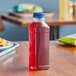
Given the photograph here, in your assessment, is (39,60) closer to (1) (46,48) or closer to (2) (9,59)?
(1) (46,48)

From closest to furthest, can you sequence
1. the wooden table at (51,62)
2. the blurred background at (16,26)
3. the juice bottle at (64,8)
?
1. the wooden table at (51,62)
2. the juice bottle at (64,8)
3. the blurred background at (16,26)

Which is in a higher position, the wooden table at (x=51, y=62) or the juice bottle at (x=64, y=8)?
the juice bottle at (x=64, y=8)

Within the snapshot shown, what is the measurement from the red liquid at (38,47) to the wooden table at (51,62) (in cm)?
3

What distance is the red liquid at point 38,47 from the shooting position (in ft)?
2.92

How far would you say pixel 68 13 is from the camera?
9.08 ft

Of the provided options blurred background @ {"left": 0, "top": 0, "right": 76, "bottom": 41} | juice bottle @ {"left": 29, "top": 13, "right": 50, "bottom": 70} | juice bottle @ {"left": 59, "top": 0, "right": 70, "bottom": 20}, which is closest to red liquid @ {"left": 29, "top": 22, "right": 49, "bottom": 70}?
juice bottle @ {"left": 29, "top": 13, "right": 50, "bottom": 70}

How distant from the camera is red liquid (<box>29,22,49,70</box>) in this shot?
0.89 meters

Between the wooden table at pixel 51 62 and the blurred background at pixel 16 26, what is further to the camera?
the blurred background at pixel 16 26

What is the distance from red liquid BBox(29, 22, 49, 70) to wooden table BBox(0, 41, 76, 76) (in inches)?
1.1

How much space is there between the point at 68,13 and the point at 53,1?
1266 millimetres

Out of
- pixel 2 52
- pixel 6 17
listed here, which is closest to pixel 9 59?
pixel 2 52

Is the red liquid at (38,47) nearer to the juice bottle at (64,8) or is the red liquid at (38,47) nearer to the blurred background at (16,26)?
the juice bottle at (64,8)

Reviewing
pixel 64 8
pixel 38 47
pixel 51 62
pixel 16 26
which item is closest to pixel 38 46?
pixel 38 47

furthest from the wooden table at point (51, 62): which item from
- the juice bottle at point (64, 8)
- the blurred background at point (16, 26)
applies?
the blurred background at point (16, 26)
